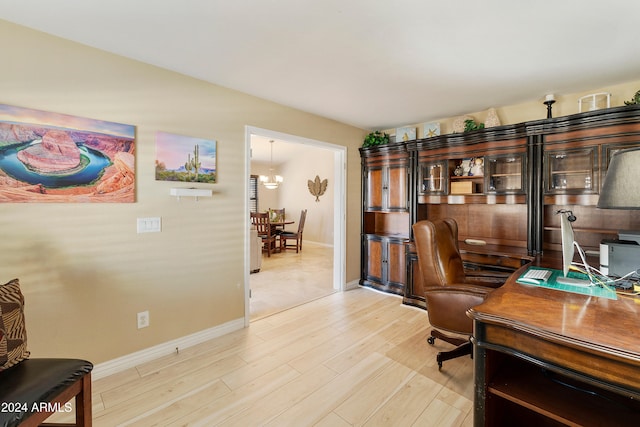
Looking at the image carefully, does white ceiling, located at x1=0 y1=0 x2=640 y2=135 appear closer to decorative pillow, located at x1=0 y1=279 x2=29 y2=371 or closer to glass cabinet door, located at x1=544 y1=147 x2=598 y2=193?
glass cabinet door, located at x1=544 y1=147 x2=598 y2=193

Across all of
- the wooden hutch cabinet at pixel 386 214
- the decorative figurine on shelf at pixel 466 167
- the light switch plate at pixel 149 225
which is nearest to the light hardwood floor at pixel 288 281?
the wooden hutch cabinet at pixel 386 214

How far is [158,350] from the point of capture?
2.38m

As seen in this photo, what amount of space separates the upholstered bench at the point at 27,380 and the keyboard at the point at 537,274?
2.54 metres

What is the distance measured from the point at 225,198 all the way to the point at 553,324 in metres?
2.60

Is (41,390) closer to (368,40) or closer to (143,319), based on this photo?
(143,319)

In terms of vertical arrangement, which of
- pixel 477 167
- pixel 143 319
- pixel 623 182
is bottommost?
pixel 143 319

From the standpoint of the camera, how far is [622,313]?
1.18 meters

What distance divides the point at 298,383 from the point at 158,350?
1.29m

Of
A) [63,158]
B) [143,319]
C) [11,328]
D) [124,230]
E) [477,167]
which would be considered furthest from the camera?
[477,167]

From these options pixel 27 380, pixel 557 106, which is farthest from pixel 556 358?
pixel 557 106

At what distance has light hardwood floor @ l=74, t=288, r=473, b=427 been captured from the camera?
5.58 ft

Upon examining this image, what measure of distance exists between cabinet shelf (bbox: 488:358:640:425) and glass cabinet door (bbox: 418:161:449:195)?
2430 mm

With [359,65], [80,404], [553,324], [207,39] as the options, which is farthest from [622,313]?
[207,39]

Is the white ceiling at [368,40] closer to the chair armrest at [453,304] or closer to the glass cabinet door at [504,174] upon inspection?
the glass cabinet door at [504,174]
